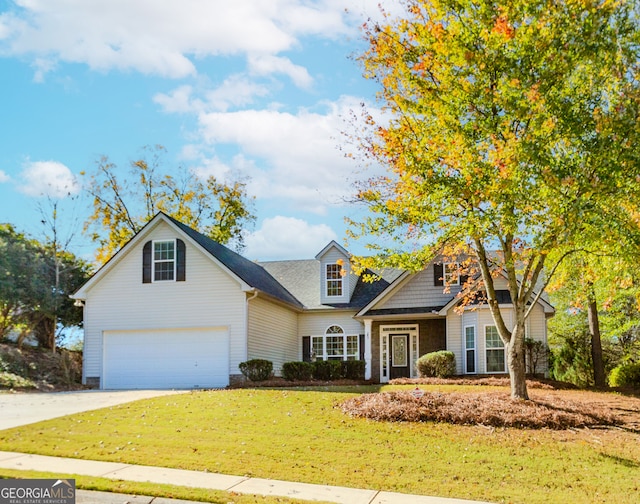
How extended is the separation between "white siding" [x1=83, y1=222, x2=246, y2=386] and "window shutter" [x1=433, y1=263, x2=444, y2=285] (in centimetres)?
813

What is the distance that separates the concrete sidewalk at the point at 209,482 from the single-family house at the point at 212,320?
13402 mm

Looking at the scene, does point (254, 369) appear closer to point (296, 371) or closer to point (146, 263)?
point (296, 371)

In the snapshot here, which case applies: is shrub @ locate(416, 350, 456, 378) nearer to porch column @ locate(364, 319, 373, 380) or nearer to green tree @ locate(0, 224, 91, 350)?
porch column @ locate(364, 319, 373, 380)

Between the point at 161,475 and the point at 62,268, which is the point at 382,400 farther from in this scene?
the point at 62,268

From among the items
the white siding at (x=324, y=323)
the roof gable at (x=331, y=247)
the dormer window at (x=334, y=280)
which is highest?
the roof gable at (x=331, y=247)

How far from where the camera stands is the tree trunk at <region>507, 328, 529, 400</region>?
17469 millimetres

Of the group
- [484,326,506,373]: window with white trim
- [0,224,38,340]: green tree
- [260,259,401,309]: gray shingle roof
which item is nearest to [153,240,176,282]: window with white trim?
[260,259,401,309]: gray shingle roof

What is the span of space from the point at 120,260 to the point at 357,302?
1009 cm

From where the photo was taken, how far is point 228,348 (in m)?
25.5

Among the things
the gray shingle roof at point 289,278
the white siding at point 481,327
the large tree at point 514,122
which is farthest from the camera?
the gray shingle roof at point 289,278

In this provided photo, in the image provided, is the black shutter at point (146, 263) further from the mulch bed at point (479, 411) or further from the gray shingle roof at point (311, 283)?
the mulch bed at point (479, 411)

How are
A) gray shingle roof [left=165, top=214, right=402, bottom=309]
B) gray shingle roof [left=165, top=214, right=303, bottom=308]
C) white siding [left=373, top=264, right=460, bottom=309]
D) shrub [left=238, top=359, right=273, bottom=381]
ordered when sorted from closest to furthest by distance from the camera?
shrub [left=238, top=359, right=273, bottom=381], gray shingle roof [left=165, top=214, right=303, bottom=308], gray shingle roof [left=165, top=214, right=402, bottom=309], white siding [left=373, top=264, right=460, bottom=309]

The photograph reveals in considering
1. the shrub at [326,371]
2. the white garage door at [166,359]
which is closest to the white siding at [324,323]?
the shrub at [326,371]

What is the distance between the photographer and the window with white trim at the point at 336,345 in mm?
30250
